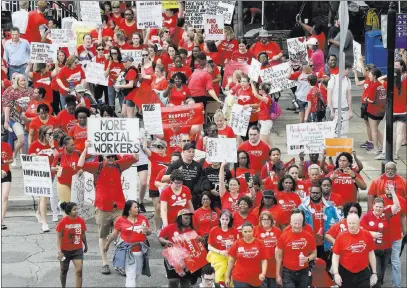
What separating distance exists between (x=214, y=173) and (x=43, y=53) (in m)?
6.52

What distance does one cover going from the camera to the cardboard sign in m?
17.2

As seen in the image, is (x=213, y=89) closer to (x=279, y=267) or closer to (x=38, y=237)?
(x=38, y=237)

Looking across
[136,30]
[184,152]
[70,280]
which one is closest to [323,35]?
[136,30]

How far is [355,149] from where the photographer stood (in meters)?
21.9

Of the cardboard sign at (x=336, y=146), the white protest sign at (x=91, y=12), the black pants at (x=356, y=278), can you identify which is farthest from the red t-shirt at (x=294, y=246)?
the white protest sign at (x=91, y=12)

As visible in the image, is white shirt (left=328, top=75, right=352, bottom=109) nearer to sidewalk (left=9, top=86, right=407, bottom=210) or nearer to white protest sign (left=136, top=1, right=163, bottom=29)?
sidewalk (left=9, top=86, right=407, bottom=210)

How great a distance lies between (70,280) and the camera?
52.3ft

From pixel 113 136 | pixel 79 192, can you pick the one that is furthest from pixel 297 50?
pixel 79 192

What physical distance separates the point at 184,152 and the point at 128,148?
79 centimetres

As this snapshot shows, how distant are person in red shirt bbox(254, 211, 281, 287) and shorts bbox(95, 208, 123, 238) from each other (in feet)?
7.80

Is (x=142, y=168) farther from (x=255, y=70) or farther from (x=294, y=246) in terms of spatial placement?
(x=294, y=246)

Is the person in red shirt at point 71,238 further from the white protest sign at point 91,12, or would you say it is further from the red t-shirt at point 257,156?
the white protest sign at point 91,12

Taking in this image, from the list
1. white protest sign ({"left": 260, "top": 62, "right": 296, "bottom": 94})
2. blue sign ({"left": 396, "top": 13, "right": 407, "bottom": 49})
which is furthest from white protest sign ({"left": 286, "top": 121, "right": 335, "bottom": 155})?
blue sign ({"left": 396, "top": 13, "right": 407, "bottom": 49})

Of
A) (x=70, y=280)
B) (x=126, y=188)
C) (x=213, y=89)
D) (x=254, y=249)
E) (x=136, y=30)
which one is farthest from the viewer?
(x=136, y=30)
